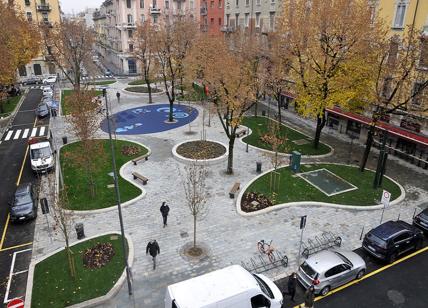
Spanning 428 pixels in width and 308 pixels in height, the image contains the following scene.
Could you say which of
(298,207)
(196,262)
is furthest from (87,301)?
(298,207)

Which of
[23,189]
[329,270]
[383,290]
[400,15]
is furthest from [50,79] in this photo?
[383,290]

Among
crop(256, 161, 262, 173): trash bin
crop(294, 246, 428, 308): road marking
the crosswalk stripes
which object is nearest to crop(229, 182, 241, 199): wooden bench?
crop(256, 161, 262, 173): trash bin

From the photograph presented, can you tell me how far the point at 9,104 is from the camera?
49.4 meters

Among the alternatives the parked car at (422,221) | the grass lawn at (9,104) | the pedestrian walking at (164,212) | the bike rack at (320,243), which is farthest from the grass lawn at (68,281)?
the grass lawn at (9,104)

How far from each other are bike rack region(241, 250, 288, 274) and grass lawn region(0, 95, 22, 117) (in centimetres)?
4097

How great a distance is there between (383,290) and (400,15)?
2495cm

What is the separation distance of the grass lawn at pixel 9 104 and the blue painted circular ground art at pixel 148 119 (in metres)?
14.7

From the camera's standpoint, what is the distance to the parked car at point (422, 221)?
2019cm

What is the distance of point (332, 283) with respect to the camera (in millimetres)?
15758

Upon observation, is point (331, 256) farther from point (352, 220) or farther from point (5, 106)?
point (5, 106)

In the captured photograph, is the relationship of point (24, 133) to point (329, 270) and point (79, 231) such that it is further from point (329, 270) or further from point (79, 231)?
point (329, 270)

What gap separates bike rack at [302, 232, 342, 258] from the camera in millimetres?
18342

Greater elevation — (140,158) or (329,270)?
(329,270)

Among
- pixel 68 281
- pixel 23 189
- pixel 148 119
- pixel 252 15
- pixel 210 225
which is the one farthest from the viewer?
pixel 252 15
